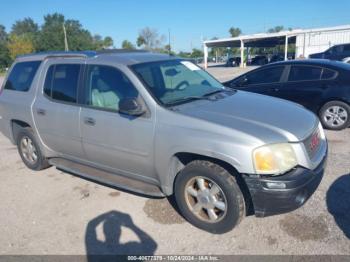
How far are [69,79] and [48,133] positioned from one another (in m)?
0.96

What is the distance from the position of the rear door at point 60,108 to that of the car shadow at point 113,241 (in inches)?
44.2

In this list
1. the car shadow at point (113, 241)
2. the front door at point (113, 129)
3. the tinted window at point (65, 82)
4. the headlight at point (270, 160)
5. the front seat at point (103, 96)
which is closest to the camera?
the headlight at point (270, 160)

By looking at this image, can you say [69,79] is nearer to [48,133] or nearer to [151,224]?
[48,133]

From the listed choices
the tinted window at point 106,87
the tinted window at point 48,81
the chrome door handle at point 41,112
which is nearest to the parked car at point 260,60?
the tinted window at point 48,81

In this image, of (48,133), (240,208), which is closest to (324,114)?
(240,208)

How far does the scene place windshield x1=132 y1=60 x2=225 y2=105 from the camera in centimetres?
372

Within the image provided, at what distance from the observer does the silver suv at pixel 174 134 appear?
2.97 metres

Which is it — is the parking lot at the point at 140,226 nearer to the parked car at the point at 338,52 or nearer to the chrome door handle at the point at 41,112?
the chrome door handle at the point at 41,112

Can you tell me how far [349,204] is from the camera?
3699 mm

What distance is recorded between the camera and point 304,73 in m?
6.83

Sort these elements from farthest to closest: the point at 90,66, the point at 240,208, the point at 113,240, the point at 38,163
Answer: the point at 38,163 < the point at 90,66 < the point at 113,240 < the point at 240,208

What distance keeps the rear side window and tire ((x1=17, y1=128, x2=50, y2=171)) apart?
942 millimetres

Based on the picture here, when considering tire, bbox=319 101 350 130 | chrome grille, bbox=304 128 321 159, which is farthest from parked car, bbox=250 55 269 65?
chrome grille, bbox=304 128 321 159

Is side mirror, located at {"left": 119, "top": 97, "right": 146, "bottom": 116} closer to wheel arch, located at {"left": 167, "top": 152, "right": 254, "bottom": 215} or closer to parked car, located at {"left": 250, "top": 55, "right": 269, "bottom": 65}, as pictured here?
wheel arch, located at {"left": 167, "top": 152, "right": 254, "bottom": 215}
